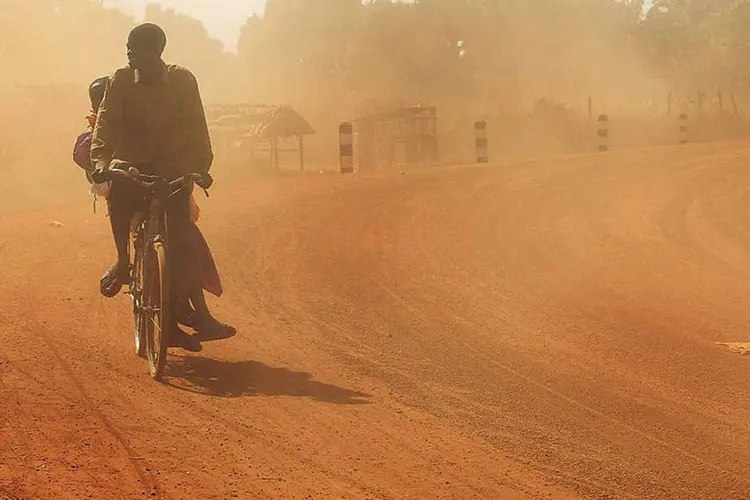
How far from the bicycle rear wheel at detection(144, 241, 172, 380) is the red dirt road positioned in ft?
0.52

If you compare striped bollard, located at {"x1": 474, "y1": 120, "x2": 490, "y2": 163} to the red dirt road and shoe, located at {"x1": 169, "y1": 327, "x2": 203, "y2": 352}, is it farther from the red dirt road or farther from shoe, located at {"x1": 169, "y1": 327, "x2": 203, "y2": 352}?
shoe, located at {"x1": 169, "y1": 327, "x2": 203, "y2": 352}

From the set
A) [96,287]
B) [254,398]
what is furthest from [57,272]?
[254,398]

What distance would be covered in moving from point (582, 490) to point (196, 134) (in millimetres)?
3165

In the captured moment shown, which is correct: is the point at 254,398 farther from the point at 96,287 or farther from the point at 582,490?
the point at 96,287

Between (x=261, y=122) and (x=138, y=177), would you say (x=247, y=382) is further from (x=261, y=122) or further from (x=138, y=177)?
(x=261, y=122)

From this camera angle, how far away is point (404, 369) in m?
5.61

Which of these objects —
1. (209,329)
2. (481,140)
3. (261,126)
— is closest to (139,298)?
(209,329)

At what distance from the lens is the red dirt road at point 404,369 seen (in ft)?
12.8

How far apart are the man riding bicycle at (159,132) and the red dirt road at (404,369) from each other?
0.75 m

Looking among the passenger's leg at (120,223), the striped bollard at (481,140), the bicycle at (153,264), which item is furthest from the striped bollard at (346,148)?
the bicycle at (153,264)

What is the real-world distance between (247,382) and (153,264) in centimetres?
89

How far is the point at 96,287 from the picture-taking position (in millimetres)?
8078

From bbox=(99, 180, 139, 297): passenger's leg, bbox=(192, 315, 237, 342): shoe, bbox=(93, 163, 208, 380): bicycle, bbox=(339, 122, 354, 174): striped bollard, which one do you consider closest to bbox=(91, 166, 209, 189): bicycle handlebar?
bbox=(93, 163, 208, 380): bicycle

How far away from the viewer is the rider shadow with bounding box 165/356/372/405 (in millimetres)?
5070
